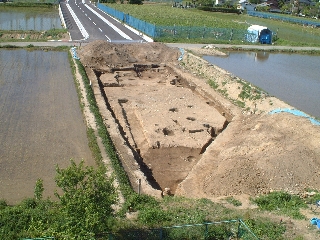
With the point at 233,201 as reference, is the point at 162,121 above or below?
above

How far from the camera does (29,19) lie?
60.7m

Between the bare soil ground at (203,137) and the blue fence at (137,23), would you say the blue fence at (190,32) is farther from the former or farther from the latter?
the bare soil ground at (203,137)

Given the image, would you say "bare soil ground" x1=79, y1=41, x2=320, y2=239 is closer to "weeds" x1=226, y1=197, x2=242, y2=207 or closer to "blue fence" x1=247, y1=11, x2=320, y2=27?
"weeds" x1=226, y1=197, x2=242, y2=207

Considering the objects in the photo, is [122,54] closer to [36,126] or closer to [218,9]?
[36,126]

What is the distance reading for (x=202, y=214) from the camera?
39.7ft

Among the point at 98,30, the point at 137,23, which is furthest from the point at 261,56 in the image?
the point at 98,30

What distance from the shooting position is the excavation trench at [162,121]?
1738 centimetres

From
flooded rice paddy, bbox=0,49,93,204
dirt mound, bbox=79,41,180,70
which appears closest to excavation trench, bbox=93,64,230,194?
dirt mound, bbox=79,41,180,70

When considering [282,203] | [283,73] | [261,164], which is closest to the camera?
[282,203]

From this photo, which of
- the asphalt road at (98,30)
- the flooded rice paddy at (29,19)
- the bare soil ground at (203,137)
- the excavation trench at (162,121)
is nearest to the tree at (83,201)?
the bare soil ground at (203,137)

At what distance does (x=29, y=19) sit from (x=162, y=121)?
1889 inches

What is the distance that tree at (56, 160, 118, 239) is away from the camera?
8.91 metres

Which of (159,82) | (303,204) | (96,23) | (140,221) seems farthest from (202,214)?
(96,23)

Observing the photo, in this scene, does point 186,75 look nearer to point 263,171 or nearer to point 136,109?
point 136,109
